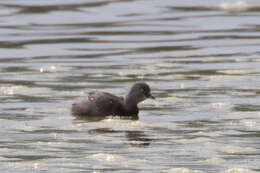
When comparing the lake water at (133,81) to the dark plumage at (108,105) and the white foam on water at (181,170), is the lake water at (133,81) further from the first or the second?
the dark plumage at (108,105)

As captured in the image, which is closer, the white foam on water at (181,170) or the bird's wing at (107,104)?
the white foam on water at (181,170)

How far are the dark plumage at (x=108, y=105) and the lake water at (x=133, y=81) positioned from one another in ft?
0.72

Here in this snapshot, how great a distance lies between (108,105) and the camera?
16750mm

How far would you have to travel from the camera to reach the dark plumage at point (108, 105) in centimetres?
1673

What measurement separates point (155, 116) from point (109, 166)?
4078 mm

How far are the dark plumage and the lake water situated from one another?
22cm

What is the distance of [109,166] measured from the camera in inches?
496

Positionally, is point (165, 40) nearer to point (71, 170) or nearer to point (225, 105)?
point (225, 105)

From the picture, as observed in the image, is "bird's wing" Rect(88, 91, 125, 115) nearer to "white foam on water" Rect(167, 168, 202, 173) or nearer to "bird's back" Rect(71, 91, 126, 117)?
"bird's back" Rect(71, 91, 126, 117)

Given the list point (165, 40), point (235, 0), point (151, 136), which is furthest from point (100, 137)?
point (235, 0)

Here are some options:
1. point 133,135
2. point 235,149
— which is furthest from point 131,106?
point 235,149

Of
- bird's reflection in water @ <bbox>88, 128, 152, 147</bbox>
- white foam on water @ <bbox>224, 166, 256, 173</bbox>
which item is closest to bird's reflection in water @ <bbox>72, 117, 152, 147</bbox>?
bird's reflection in water @ <bbox>88, 128, 152, 147</bbox>

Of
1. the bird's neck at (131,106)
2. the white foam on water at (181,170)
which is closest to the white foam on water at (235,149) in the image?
the white foam on water at (181,170)

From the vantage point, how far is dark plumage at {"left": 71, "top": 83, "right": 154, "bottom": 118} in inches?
659
